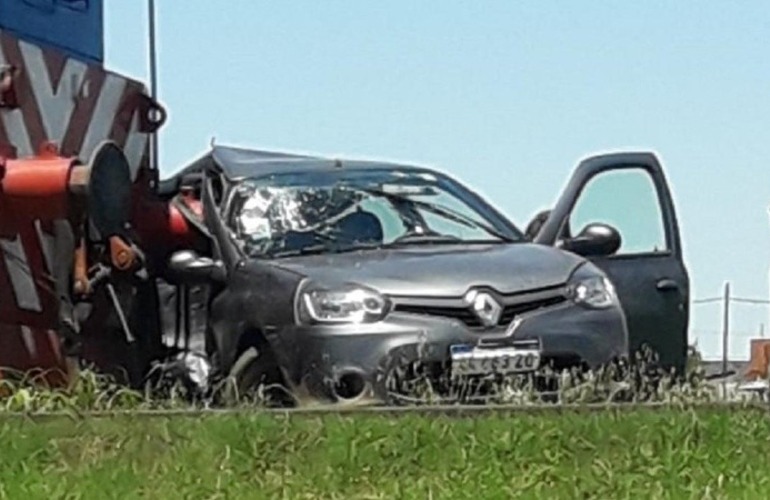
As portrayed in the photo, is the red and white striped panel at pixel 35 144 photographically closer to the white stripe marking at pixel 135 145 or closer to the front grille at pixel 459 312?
the white stripe marking at pixel 135 145

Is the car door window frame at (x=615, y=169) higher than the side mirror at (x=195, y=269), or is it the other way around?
the car door window frame at (x=615, y=169)

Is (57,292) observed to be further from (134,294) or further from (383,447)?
(383,447)

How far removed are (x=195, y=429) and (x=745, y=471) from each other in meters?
1.95

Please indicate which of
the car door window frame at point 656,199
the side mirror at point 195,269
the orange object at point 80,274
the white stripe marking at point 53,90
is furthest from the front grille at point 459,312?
the white stripe marking at point 53,90

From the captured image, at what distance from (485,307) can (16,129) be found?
227 cm

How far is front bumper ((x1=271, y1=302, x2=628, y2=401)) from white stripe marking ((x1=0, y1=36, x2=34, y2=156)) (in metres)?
1.43

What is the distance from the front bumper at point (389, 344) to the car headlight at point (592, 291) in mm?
208

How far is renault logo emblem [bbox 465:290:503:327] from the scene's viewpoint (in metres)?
9.20

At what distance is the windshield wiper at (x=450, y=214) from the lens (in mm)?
10625

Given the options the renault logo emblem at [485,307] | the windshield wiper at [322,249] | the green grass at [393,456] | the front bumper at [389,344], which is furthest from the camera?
the windshield wiper at [322,249]

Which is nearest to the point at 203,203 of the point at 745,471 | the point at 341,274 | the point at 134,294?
the point at 134,294

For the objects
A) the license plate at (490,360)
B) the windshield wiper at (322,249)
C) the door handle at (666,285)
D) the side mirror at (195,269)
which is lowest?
the door handle at (666,285)

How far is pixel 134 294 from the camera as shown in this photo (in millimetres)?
10102

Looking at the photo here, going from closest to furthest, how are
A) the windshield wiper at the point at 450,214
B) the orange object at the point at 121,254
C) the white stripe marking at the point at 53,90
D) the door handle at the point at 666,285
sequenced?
the white stripe marking at the point at 53,90 < the orange object at the point at 121,254 < the windshield wiper at the point at 450,214 < the door handle at the point at 666,285
